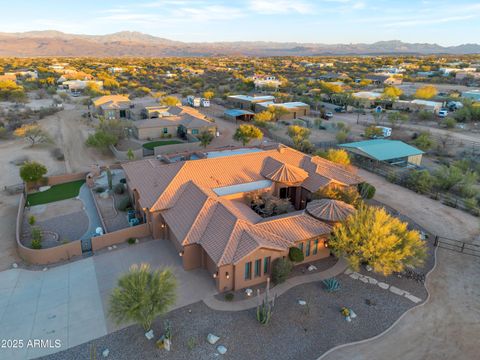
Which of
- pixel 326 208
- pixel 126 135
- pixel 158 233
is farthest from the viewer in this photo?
pixel 126 135

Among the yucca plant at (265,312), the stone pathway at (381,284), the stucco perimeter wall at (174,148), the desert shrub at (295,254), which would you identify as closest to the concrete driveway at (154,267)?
the yucca plant at (265,312)

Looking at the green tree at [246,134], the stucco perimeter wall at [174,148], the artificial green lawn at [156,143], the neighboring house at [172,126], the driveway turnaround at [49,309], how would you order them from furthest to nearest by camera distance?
the neighboring house at [172,126]
the artificial green lawn at [156,143]
the green tree at [246,134]
the stucco perimeter wall at [174,148]
the driveway turnaround at [49,309]

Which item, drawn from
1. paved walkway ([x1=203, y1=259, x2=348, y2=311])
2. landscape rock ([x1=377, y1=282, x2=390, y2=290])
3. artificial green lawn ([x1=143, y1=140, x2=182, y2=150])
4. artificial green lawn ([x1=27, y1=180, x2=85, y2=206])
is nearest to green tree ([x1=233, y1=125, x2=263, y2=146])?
artificial green lawn ([x1=143, y1=140, x2=182, y2=150])

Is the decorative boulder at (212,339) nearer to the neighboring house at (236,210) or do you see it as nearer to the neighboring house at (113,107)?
the neighboring house at (236,210)

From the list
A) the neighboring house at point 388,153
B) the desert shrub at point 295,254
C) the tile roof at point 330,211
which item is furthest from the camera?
the neighboring house at point 388,153

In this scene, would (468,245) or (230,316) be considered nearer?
(230,316)

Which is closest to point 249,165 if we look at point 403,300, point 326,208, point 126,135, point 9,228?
point 326,208

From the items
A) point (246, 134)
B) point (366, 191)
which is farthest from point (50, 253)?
point (246, 134)

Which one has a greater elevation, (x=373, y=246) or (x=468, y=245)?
(x=373, y=246)

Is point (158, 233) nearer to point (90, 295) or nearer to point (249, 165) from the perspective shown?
point (90, 295)
